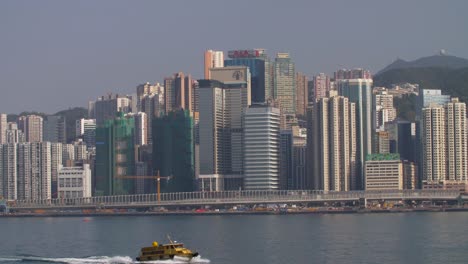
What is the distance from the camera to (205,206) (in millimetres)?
119188

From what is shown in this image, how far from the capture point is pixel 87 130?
17238 cm

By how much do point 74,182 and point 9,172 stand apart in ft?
26.2

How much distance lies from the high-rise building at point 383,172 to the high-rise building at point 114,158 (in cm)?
2825

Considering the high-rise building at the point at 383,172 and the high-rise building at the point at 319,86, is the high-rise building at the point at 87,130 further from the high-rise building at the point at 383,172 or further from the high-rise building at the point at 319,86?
the high-rise building at the point at 383,172

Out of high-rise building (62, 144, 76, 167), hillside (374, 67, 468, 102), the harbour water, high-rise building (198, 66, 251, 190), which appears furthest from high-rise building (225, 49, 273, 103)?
the harbour water

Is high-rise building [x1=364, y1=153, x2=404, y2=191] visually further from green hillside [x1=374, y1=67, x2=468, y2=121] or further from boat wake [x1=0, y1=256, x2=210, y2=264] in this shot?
boat wake [x1=0, y1=256, x2=210, y2=264]

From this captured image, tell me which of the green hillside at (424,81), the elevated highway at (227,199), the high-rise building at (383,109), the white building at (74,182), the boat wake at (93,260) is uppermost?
→ the green hillside at (424,81)

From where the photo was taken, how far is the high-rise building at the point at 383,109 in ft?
493

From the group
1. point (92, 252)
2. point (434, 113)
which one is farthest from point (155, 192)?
point (92, 252)

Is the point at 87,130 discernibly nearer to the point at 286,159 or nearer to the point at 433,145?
the point at 286,159

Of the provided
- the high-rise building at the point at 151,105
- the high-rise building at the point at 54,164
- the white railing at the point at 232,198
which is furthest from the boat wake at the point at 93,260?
the high-rise building at the point at 151,105

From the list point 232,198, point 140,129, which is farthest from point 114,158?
point 232,198

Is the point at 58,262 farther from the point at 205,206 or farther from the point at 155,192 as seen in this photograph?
the point at 155,192

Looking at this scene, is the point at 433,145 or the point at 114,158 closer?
the point at 433,145
